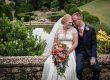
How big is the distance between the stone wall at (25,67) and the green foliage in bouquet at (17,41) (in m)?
1.50

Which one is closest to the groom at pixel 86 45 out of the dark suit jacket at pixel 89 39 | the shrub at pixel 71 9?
the dark suit jacket at pixel 89 39

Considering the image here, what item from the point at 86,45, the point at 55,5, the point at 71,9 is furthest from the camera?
the point at 55,5

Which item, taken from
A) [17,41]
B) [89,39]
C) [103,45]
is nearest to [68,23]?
[89,39]

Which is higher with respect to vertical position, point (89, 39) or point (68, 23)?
point (68, 23)

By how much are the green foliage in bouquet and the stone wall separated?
1.50 m

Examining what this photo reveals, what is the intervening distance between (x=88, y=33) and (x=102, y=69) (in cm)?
84

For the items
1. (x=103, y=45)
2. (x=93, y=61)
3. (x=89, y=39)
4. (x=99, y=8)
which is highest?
(x=89, y=39)

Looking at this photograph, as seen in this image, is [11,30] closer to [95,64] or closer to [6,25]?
[6,25]

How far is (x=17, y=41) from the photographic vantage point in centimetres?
1034

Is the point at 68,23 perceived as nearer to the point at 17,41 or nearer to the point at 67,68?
the point at 67,68

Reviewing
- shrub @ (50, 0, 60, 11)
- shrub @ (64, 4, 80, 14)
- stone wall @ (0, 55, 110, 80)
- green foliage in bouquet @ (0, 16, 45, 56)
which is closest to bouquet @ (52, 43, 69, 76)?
stone wall @ (0, 55, 110, 80)

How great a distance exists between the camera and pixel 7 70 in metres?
8.30

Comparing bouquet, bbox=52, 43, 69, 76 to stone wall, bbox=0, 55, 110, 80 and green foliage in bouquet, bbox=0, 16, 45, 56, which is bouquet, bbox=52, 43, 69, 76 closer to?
stone wall, bbox=0, 55, 110, 80

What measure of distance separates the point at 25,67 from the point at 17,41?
7.10 feet
